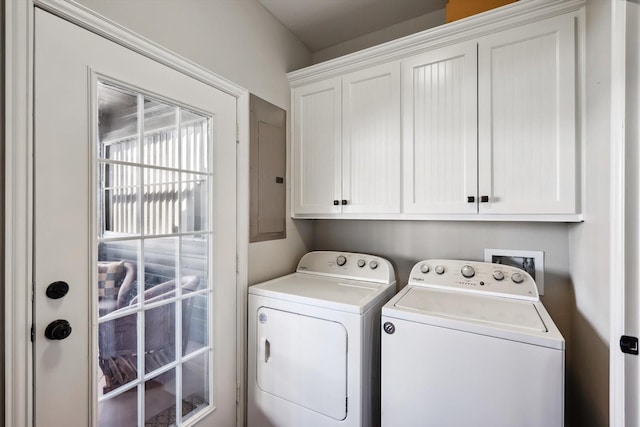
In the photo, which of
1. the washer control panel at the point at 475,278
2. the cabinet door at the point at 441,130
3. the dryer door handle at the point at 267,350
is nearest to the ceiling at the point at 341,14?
the cabinet door at the point at 441,130

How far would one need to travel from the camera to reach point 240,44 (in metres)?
1.71

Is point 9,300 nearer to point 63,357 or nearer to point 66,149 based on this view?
point 63,357

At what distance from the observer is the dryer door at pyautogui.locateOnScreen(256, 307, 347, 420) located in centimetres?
140

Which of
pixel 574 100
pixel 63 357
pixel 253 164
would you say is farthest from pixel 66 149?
pixel 574 100

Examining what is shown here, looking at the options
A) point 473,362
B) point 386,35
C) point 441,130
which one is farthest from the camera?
point 386,35

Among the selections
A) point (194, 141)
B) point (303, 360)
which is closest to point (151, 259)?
point (194, 141)

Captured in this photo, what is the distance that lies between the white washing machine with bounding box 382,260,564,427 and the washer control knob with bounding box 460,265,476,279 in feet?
0.47

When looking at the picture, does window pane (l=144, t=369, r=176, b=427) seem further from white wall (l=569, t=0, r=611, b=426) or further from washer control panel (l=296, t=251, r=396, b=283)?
white wall (l=569, t=0, r=611, b=426)

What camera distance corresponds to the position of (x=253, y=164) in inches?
70.8

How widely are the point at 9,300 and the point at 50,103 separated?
0.65m

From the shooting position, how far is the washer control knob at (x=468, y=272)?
1621 mm

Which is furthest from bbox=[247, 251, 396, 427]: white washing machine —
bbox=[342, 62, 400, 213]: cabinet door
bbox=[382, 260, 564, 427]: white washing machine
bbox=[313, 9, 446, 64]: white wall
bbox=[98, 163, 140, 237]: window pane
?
bbox=[313, 9, 446, 64]: white wall

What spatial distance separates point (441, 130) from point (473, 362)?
3.70ft

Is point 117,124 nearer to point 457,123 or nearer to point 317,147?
point 317,147
